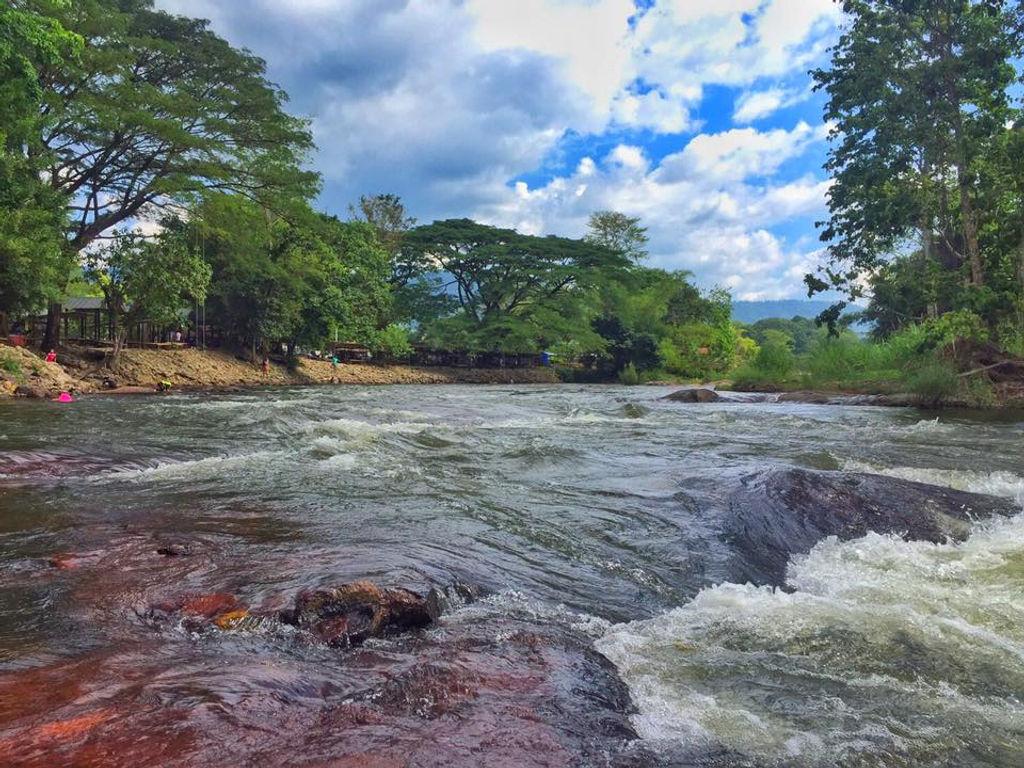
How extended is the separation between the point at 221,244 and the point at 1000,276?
2665 cm

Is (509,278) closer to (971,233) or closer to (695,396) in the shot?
(695,396)

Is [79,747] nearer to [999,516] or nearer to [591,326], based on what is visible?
[999,516]

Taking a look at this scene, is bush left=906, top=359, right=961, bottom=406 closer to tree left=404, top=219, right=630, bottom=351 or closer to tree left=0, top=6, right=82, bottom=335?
tree left=0, top=6, right=82, bottom=335

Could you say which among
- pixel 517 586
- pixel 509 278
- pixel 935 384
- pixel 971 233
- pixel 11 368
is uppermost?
pixel 509 278

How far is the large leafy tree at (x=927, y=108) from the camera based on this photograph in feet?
57.4

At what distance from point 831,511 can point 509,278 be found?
4072 cm

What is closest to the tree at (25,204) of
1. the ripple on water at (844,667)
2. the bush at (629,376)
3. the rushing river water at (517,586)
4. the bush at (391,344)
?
the rushing river water at (517,586)

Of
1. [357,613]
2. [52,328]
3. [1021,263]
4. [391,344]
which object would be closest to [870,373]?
[1021,263]

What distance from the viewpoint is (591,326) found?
4691 centimetres

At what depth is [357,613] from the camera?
331 centimetres

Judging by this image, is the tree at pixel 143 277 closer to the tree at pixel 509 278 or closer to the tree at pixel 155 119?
the tree at pixel 155 119

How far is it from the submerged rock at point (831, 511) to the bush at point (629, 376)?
123ft

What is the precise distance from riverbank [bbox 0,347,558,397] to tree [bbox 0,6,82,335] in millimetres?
1803

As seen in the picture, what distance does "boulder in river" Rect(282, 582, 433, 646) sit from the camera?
10.5 feet
